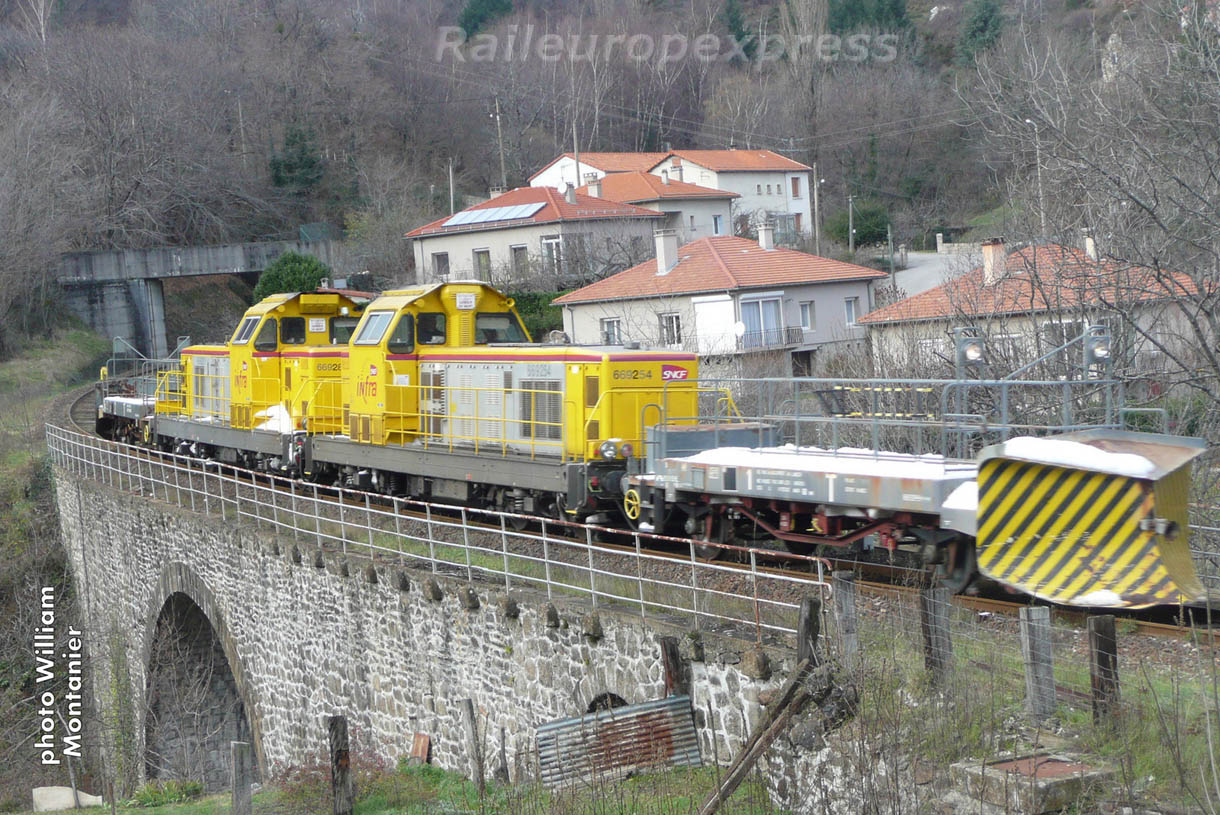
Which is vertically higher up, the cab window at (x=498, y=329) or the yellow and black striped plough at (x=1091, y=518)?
the cab window at (x=498, y=329)

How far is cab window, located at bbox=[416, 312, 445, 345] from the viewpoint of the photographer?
18.2 m

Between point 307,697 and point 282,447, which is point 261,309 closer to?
point 282,447

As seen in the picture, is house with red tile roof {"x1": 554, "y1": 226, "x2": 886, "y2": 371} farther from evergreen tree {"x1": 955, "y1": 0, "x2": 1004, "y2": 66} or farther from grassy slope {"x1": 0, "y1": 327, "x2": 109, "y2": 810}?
evergreen tree {"x1": 955, "y1": 0, "x2": 1004, "y2": 66}

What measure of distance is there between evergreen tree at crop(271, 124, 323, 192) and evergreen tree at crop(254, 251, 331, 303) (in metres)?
19.0

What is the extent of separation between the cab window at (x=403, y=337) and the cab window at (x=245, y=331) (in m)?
5.48

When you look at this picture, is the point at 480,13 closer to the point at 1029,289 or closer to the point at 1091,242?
the point at 1029,289

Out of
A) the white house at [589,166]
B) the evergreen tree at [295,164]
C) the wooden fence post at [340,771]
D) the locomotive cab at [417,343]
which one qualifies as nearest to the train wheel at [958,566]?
the wooden fence post at [340,771]

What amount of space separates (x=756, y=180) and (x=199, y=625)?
159 ft

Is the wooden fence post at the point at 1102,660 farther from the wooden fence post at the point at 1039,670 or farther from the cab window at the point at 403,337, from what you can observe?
the cab window at the point at 403,337

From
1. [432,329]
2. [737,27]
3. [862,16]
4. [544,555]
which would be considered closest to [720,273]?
[432,329]

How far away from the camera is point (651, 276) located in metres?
40.6

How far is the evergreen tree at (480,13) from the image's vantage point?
96.8 metres

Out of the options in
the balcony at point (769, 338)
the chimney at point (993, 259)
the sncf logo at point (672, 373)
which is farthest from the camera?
the balcony at point (769, 338)

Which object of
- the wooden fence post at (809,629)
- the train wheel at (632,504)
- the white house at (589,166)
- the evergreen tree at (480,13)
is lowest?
the wooden fence post at (809,629)
